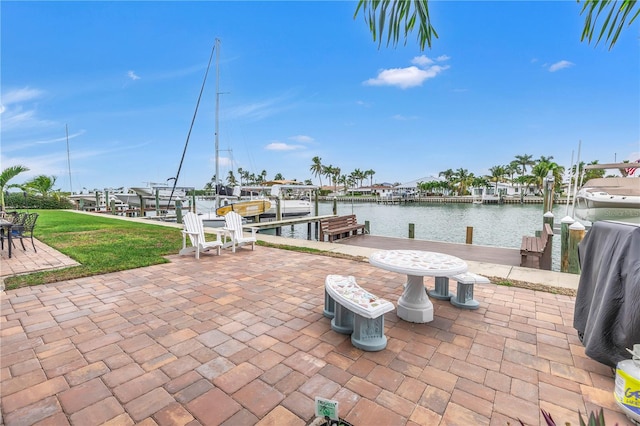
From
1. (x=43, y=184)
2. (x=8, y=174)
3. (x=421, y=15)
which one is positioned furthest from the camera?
(x=43, y=184)

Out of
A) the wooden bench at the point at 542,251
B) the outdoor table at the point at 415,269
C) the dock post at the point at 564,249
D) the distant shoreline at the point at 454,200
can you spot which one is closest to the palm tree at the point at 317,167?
the distant shoreline at the point at 454,200

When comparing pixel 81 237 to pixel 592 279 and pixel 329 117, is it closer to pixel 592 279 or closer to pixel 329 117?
pixel 592 279

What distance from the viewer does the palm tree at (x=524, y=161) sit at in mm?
63969

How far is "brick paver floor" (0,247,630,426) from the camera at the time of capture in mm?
1741

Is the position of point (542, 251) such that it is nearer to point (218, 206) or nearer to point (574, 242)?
point (574, 242)

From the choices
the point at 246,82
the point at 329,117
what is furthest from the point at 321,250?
the point at 329,117

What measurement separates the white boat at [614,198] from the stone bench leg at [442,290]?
15.1 ft

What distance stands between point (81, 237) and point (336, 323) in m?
8.38

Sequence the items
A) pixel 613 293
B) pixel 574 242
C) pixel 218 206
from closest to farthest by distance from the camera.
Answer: pixel 613 293 → pixel 574 242 → pixel 218 206

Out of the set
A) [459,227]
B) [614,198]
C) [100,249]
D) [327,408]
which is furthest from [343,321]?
[459,227]

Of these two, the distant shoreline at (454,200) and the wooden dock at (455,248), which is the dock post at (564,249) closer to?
the wooden dock at (455,248)

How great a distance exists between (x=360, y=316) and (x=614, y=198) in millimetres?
6844

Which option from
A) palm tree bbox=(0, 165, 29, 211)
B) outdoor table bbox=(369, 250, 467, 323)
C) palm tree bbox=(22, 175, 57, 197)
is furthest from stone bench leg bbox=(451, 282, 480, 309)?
palm tree bbox=(22, 175, 57, 197)

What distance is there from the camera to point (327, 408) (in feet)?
4.63
